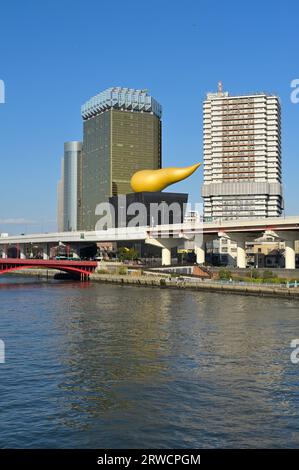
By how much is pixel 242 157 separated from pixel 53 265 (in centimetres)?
9100

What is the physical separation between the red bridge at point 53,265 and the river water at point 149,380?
157 ft

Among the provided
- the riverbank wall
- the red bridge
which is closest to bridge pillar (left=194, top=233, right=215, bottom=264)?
the riverbank wall

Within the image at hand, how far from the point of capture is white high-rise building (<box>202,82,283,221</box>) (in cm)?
16875

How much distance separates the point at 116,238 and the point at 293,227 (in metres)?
43.2

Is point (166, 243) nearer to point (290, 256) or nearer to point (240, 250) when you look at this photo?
point (240, 250)

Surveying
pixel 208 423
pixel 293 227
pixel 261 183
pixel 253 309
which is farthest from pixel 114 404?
pixel 261 183

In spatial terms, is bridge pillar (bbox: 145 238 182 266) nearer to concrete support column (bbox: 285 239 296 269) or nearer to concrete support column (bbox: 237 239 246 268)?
concrete support column (bbox: 237 239 246 268)

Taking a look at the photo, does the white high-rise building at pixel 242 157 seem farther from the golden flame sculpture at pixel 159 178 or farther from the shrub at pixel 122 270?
the shrub at pixel 122 270

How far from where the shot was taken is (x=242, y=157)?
173000mm

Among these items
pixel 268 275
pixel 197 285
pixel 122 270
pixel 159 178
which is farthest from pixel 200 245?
pixel 159 178

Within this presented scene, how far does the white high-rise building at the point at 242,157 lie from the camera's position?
554ft

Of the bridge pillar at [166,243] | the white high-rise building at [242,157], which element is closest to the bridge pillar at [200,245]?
the bridge pillar at [166,243]
